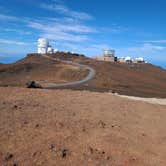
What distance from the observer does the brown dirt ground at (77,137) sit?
666cm

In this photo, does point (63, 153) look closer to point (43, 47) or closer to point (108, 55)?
point (108, 55)

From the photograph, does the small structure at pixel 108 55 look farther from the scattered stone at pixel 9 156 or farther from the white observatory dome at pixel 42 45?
the scattered stone at pixel 9 156

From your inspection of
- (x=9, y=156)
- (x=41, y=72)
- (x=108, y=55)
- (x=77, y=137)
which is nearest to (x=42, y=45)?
(x=108, y=55)

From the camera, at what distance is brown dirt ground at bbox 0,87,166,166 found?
666 cm

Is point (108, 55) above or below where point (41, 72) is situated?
above

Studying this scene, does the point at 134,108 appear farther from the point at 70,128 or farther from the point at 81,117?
the point at 70,128

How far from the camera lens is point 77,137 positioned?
26.7 ft

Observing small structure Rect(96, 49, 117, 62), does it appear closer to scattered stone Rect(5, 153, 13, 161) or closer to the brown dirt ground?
the brown dirt ground

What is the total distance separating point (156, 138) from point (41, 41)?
123 meters

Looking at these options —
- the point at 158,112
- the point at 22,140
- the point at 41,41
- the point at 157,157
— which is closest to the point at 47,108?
the point at 22,140

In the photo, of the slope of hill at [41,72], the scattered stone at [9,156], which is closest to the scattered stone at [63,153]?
the scattered stone at [9,156]

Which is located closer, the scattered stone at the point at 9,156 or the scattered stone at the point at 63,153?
the scattered stone at the point at 9,156

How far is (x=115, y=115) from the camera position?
1203cm

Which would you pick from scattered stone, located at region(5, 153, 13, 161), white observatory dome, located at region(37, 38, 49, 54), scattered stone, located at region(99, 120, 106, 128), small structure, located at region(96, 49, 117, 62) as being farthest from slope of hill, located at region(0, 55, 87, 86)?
scattered stone, located at region(5, 153, 13, 161)
